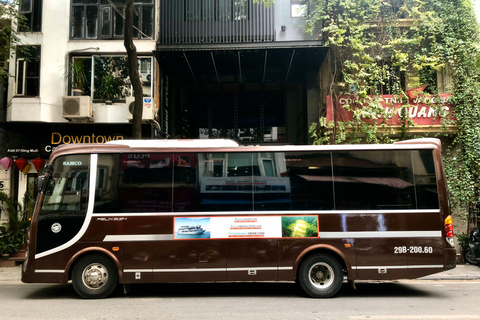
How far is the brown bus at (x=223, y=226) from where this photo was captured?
307 inches

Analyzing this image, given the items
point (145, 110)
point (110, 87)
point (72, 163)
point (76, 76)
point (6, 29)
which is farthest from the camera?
point (110, 87)

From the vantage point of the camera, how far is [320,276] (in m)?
7.98

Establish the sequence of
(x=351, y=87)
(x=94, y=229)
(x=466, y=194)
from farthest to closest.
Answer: (x=351, y=87) → (x=466, y=194) → (x=94, y=229)

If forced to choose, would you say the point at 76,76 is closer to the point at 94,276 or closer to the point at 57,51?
the point at 57,51

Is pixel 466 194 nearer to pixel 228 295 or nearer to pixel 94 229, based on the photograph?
pixel 228 295

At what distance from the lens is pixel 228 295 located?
8242 mm

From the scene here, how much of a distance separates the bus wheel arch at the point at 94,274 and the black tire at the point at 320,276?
385cm

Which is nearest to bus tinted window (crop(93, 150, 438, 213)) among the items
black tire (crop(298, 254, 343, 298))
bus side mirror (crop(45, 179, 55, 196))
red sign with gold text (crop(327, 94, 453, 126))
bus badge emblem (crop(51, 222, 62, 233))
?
bus side mirror (crop(45, 179, 55, 196))

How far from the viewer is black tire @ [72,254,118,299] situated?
7.81 meters

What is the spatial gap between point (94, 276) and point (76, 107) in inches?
300

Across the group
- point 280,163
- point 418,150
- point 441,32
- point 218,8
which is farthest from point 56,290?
point 441,32

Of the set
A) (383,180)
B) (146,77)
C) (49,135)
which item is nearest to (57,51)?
A: (49,135)

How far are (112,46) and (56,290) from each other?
9.25 m

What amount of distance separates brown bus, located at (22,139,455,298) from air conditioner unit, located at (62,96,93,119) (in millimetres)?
5980
